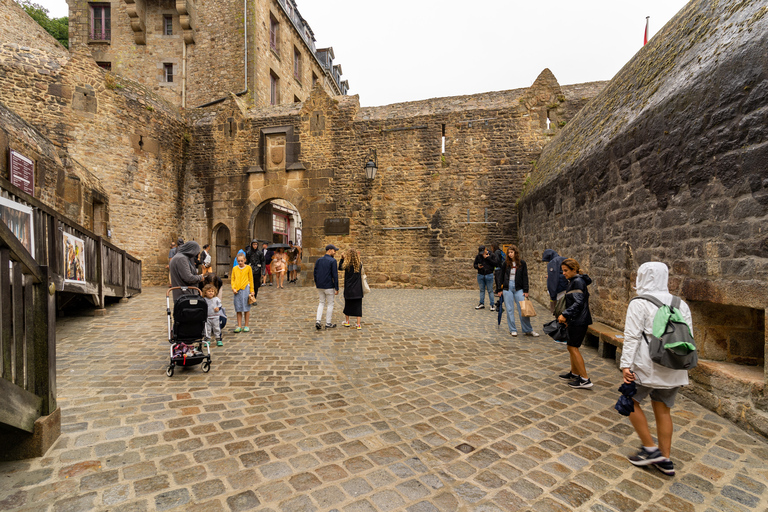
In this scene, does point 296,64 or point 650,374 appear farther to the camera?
point 296,64

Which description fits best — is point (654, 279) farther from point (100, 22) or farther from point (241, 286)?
point (100, 22)

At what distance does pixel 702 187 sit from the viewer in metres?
3.46

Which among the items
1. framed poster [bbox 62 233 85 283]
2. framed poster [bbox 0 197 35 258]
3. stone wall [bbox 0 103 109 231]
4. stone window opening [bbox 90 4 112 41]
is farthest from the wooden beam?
stone window opening [bbox 90 4 112 41]

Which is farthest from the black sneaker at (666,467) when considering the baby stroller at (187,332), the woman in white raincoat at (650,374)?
the baby stroller at (187,332)

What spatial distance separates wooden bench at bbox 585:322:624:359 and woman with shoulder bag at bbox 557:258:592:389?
112 centimetres

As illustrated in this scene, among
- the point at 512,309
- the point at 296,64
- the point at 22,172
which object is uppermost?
the point at 296,64

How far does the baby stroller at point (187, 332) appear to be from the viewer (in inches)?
165

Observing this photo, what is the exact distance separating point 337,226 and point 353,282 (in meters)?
7.62

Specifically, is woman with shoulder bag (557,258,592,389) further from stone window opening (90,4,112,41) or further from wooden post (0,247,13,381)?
stone window opening (90,4,112,41)

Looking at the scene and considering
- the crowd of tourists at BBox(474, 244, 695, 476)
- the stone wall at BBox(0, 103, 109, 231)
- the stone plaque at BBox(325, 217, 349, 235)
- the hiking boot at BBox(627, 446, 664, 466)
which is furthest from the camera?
the stone plaque at BBox(325, 217, 349, 235)

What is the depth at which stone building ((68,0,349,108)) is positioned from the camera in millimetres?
18531

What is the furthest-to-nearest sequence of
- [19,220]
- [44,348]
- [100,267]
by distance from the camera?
[100,267] < [19,220] < [44,348]

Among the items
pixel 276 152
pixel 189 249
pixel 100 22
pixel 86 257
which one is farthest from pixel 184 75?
pixel 189 249

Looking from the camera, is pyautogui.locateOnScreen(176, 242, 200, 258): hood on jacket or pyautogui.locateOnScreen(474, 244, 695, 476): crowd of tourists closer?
pyautogui.locateOnScreen(474, 244, 695, 476): crowd of tourists
